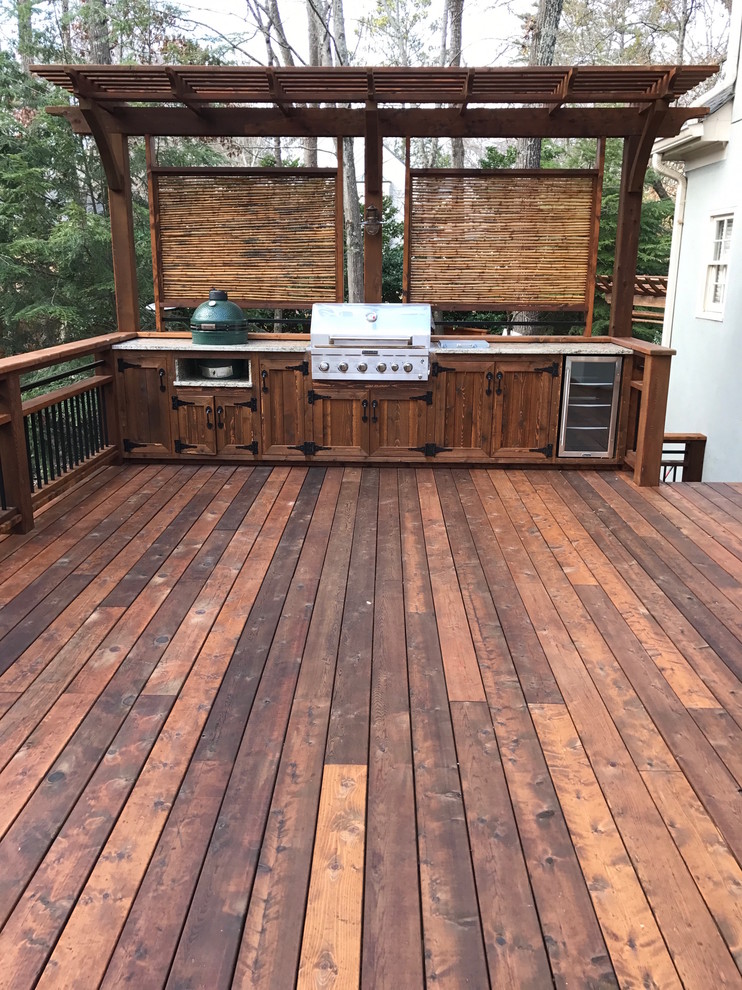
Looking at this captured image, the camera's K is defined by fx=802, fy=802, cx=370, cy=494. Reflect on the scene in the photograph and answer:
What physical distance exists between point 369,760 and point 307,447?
3403 millimetres

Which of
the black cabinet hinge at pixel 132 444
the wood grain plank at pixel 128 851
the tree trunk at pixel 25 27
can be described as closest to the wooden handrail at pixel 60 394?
the black cabinet hinge at pixel 132 444

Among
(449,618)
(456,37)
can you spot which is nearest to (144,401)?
(449,618)

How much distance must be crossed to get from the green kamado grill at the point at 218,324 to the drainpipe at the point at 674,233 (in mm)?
4654

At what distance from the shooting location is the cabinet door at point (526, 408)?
5.23 meters

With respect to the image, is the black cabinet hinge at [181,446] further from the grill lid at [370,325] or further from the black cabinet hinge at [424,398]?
the black cabinet hinge at [424,398]

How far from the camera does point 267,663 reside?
8.77 feet

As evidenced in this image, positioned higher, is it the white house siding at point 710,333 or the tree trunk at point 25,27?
the tree trunk at point 25,27

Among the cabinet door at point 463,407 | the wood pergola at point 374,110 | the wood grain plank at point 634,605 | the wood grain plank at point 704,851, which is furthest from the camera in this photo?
the cabinet door at point 463,407

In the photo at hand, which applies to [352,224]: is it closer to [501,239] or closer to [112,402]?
[501,239]

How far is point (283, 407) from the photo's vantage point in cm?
532

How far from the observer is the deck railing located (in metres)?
3.86

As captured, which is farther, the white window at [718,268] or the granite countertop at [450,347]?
the white window at [718,268]

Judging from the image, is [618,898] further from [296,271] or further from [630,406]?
[296,271]

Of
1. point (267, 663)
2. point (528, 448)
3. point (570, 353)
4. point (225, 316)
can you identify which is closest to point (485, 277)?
point (570, 353)
